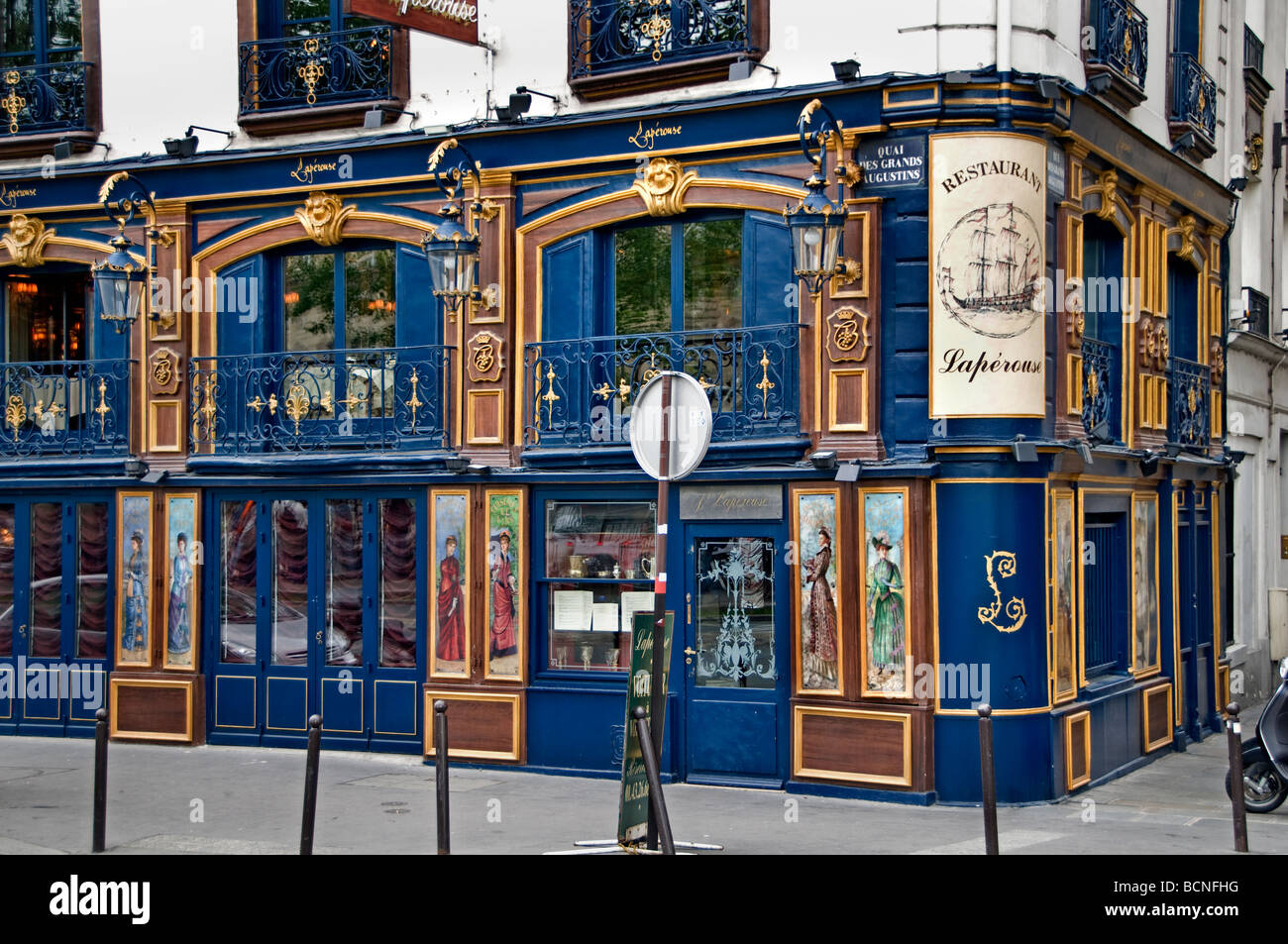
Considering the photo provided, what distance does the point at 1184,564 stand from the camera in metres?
17.5

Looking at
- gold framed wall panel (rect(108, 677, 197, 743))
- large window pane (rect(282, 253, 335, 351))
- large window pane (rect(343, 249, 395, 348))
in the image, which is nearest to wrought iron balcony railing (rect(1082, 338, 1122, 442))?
large window pane (rect(343, 249, 395, 348))

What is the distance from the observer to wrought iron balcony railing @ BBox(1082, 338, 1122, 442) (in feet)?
48.3

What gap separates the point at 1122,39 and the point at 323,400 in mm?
8311

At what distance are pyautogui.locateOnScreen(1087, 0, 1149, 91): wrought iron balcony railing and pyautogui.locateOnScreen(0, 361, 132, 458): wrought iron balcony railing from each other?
1005 centimetres

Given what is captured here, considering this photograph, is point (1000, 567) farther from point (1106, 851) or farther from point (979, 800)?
point (1106, 851)

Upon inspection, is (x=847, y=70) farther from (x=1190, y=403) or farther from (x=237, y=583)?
(x=237, y=583)

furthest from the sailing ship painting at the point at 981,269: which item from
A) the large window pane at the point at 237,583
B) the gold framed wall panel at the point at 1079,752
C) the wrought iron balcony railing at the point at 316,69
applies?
the large window pane at the point at 237,583

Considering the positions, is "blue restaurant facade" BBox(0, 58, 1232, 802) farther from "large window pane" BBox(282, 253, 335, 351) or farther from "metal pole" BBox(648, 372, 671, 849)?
"metal pole" BBox(648, 372, 671, 849)

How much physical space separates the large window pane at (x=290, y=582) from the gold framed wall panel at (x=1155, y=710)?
26.8ft

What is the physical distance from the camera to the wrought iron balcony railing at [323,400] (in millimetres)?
15609

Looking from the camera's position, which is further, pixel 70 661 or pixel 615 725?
pixel 70 661

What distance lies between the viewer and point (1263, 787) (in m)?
13.1

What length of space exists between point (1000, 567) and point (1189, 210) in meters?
6.37

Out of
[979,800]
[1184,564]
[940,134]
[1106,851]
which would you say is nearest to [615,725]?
[979,800]
